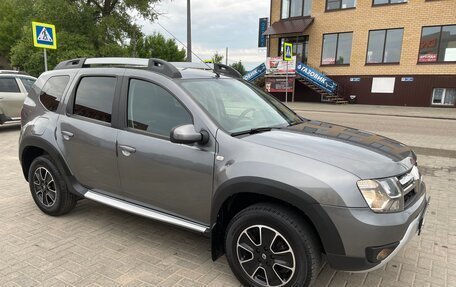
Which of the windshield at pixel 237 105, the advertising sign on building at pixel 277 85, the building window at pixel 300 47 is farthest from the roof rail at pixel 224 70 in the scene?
the building window at pixel 300 47

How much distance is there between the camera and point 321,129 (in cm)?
334

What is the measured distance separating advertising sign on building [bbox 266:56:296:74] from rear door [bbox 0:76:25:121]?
57.1 ft

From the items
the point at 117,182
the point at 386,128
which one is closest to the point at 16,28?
the point at 386,128

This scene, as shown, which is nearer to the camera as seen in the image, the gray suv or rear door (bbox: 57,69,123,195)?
the gray suv

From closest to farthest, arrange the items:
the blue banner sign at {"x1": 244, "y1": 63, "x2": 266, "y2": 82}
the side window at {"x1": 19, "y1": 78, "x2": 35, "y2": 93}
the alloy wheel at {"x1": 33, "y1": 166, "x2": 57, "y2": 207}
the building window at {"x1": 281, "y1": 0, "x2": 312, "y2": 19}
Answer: the alloy wheel at {"x1": 33, "y1": 166, "x2": 57, "y2": 207}, the side window at {"x1": 19, "y1": 78, "x2": 35, "y2": 93}, the building window at {"x1": 281, "y1": 0, "x2": 312, "y2": 19}, the blue banner sign at {"x1": 244, "y1": 63, "x2": 266, "y2": 82}

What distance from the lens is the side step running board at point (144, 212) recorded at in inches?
118

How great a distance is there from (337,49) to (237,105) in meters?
21.9

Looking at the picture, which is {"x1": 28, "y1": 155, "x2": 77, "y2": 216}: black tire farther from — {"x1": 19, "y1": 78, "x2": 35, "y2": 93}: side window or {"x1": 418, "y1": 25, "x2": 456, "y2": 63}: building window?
{"x1": 418, "y1": 25, "x2": 456, "y2": 63}: building window

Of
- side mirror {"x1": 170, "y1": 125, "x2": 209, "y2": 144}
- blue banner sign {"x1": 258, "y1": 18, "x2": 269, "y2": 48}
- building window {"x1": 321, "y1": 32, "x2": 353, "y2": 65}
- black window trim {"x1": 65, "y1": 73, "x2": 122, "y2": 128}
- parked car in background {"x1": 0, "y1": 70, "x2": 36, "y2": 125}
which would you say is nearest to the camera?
side mirror {"x1": 170, "y1": 125, "x2": 209, "y2": 144}

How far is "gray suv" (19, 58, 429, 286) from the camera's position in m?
2.36

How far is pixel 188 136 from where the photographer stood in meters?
2.72

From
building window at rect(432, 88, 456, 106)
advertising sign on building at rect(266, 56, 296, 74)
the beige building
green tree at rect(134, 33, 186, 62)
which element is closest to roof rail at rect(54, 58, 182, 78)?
the beige building

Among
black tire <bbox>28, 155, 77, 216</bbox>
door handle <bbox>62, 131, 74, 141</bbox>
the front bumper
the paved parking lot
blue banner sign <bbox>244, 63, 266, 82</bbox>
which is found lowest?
the paved parking lot

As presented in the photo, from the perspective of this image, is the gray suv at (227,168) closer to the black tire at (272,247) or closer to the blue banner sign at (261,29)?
the black tire at (272,247)
